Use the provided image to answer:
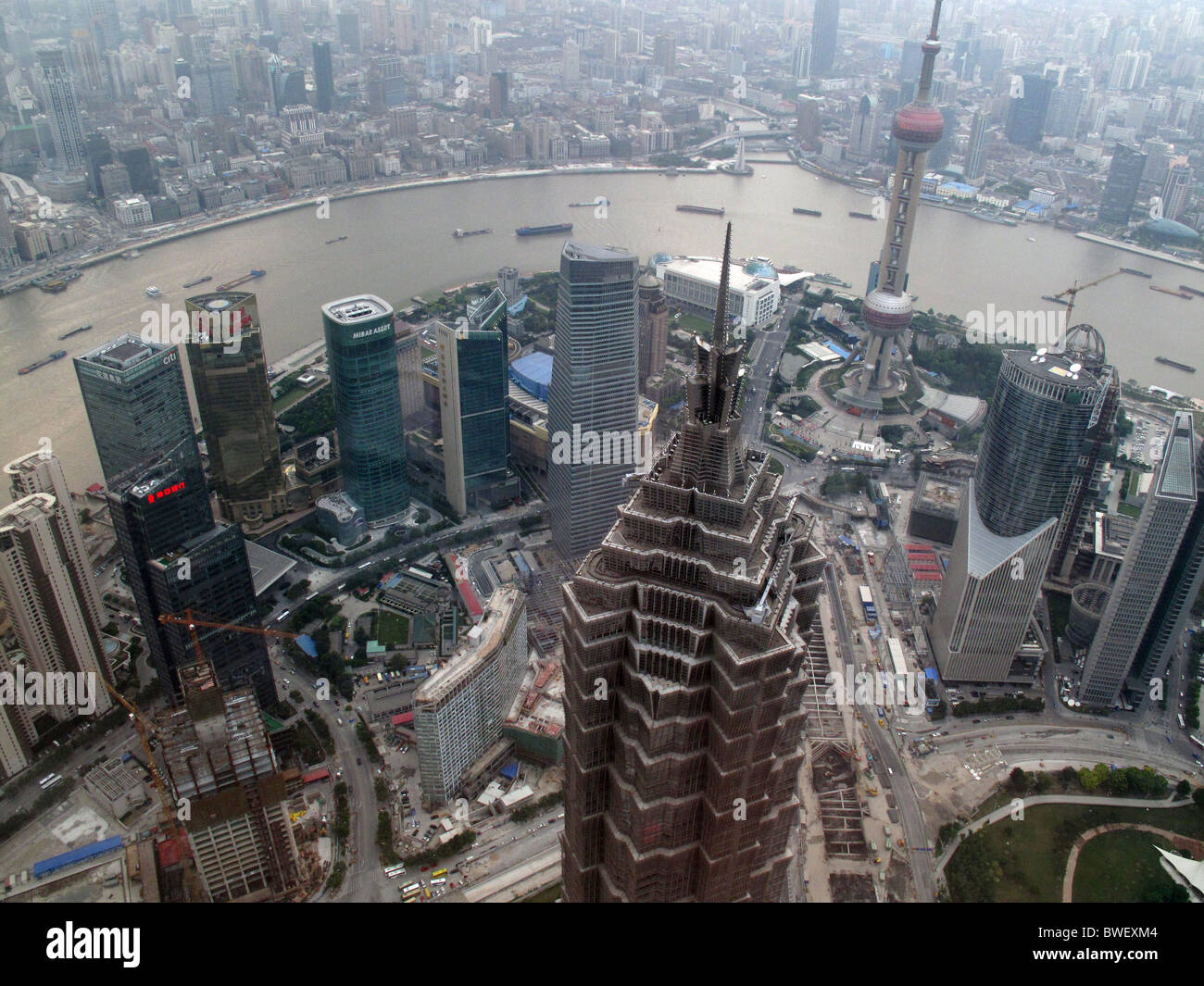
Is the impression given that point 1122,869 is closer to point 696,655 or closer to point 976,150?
point 696,655

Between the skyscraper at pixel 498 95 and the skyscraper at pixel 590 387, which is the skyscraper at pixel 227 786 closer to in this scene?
the skyscraper at pixel 590 387

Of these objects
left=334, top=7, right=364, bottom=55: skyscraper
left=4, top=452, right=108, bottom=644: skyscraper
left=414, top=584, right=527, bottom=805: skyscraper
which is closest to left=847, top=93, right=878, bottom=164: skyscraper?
left=334, top=7, right=364, bottom=55: skyscraper

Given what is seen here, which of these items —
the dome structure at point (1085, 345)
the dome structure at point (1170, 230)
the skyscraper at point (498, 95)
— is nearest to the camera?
the dome structure at point (1085, 345)

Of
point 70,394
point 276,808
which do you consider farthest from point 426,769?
point 70,394

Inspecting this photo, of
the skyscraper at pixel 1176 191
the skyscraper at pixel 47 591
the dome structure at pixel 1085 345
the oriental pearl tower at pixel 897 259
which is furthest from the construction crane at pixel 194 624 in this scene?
the skyscraper at pixel 1176 191

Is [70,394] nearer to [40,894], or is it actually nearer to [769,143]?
[40,894]
